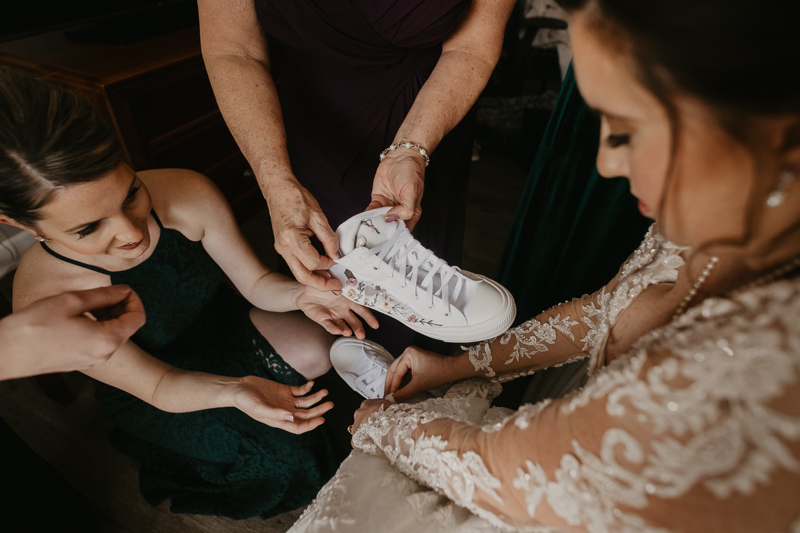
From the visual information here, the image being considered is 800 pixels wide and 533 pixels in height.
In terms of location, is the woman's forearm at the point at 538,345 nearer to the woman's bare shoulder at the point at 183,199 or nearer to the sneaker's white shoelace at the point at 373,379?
the sneaker's white shoelace at the point at 373,379

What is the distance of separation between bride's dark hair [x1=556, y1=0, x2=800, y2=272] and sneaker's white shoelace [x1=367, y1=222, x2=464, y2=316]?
655mm

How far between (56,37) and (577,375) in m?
2.48

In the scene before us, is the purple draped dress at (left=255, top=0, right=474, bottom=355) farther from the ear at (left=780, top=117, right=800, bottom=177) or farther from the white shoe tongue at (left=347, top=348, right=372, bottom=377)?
the ear at (left=780, top=117, right=800, bottom=177)

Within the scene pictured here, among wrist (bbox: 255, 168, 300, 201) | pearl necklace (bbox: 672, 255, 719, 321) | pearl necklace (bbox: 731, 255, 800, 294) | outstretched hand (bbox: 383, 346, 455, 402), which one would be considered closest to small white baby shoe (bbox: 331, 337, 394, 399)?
outstretched hand (bbox: 383, 346, 455, 402)

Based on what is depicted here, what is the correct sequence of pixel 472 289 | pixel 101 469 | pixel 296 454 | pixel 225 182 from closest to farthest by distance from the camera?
1. pixel 472 289
2. pixel 296 454
3. pixel 101 469
4. pixel 225 182

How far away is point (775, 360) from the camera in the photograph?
0.36 meters

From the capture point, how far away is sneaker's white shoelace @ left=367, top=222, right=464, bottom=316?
98 cm

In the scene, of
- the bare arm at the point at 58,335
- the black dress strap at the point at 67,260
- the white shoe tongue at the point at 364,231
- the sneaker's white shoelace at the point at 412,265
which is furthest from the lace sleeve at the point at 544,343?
the black dress strap at the point at 67,260

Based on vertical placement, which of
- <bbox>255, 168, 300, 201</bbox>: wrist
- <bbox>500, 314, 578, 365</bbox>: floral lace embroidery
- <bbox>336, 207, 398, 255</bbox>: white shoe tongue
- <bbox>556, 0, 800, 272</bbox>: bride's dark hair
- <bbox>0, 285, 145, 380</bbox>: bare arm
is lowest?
<bbox>500, 314, 578, 365</bbox>: floral lace embroidery

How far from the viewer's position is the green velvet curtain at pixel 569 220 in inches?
46.8

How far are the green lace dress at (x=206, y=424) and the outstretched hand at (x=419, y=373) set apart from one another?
13.4 inches

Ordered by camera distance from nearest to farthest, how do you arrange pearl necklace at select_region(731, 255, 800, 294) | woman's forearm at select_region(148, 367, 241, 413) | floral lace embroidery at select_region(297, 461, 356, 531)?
pearl necklace at select_region(731, 255, 800, 294) < floral lace embroidery at select_region(297, 461, 356, 531) < woman's forearm at select_region(148, 367, 241, 413)

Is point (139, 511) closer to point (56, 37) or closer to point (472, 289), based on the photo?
point (472, 289)

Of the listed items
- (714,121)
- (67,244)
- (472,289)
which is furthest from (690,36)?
(67,244)
